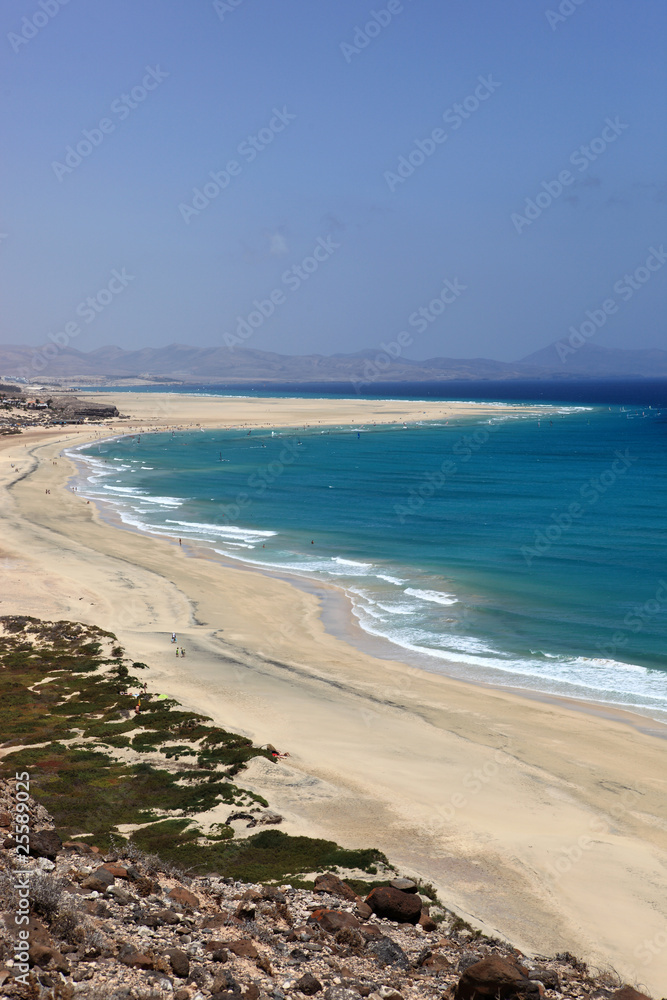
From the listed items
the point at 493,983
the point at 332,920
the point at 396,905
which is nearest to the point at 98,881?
the point at 332,920

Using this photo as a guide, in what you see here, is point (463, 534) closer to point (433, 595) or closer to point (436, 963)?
point (433, 595)

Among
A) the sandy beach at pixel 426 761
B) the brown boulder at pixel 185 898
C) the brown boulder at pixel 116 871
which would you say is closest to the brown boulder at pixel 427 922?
the sandy beach at pixel 426 761

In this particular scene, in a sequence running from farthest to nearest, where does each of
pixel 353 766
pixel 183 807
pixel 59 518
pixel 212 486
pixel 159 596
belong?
pixel 212 486 → pixel 59 518 → pixel 159 596 → pixel 353 766 → pixel 183 807

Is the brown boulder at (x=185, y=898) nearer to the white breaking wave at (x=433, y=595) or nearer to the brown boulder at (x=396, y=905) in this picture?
the brown boulder at (x=396, y=905)

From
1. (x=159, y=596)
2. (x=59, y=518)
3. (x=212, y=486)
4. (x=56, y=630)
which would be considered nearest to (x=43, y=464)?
(x=212, y=486)

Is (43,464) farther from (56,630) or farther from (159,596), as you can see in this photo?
(56,630)
